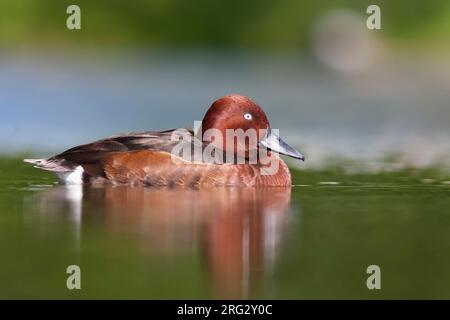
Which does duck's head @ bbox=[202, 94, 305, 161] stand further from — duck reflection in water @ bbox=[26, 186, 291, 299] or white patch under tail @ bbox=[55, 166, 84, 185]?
white patch under tail @ bbox=[55, 166, 84, 185]

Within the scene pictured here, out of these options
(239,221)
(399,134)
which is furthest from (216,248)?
(399,134)

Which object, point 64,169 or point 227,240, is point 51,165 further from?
point 227,240

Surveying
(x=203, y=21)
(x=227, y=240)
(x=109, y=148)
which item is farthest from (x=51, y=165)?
(x=203, y=21)

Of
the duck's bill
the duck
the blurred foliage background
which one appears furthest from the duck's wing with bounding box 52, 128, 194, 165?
the blurred foliage background

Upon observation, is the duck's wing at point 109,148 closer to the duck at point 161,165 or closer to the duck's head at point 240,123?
the duck at point 161,165

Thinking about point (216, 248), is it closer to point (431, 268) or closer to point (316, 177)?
point (431, 268)

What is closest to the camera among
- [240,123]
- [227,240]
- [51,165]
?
[227,240]
